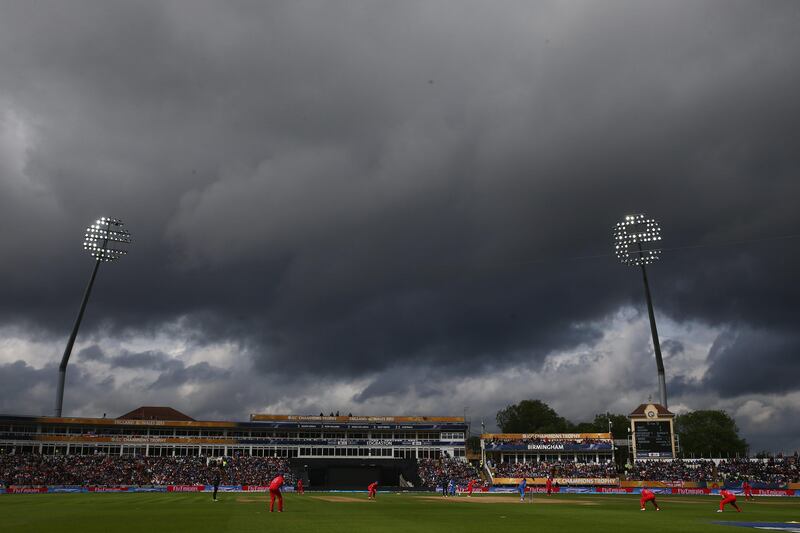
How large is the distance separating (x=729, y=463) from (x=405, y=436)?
5556cm

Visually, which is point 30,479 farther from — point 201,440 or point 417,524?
point 417,524

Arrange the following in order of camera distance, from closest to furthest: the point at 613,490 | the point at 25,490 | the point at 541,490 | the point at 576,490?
the point at 25,490 → the point at 613,490 → the point at 576,490 → the point at 541,490

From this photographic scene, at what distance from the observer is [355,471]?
113 metres

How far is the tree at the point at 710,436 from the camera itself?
172 meters

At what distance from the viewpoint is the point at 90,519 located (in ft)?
94.1

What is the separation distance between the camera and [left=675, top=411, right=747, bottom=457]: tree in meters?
172

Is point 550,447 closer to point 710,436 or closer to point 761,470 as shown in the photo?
point 761,470

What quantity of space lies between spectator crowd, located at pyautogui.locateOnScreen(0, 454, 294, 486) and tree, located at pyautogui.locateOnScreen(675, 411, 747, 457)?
389 ft

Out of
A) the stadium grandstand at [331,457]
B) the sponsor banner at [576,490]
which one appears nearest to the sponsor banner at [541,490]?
the sponsor banner at [576,490]

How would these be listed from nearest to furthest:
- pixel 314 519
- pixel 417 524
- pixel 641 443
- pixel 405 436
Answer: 1. pixel 417 524
2. pixel 314 519
3. pixel 641 443
4. pixel 405 436

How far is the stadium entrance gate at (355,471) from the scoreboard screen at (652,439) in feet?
120

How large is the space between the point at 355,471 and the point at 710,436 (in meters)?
110

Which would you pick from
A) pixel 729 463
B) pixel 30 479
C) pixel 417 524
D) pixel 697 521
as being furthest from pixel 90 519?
pixel 729 463

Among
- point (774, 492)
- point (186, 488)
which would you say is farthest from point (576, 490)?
point (186, 488)
